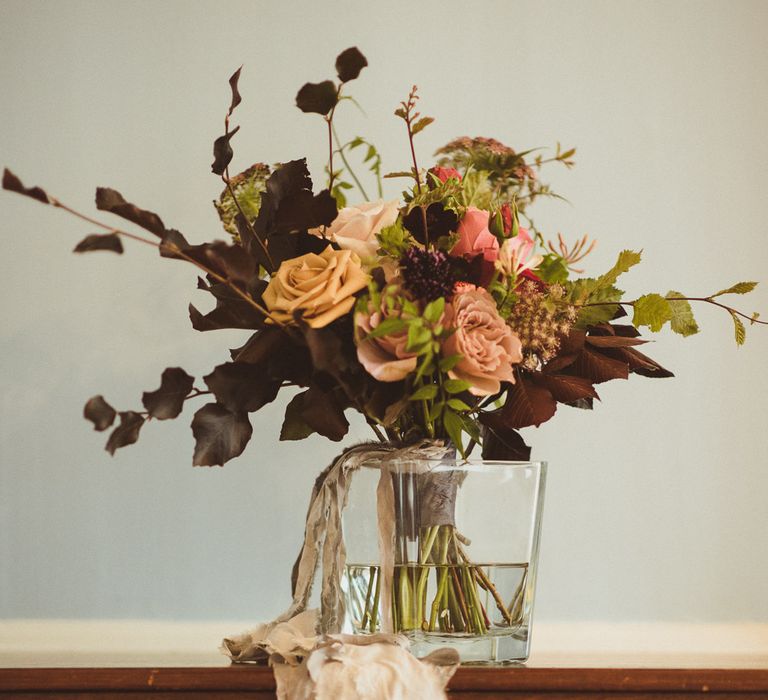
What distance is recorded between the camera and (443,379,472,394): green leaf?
0.67 metres

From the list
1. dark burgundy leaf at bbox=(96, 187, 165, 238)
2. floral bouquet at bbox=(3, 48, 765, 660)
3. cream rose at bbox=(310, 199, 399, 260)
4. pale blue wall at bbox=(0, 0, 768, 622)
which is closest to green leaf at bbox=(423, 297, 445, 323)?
floral bouquet at bbox=(3, 48, 765, 660)

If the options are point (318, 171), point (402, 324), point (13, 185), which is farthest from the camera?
point (318, 171)

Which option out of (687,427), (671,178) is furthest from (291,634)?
(671,178)

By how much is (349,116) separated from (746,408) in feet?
2.36

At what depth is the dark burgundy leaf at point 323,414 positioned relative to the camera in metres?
0.69

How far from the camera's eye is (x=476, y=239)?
718 millimetres

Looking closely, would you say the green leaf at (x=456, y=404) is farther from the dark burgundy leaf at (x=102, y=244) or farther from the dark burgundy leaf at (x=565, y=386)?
the dark burgundy leaf at (x=102, y=244)

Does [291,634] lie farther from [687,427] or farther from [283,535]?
[687,427]

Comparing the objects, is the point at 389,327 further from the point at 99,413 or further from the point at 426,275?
the point at 99,413

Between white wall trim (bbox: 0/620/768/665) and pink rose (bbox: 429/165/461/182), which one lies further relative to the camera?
white wall trim (bbox: 0/620/768/665)

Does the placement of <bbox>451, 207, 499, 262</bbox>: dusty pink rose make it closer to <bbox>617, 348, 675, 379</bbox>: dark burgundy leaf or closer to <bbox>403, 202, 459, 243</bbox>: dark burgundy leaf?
<bbox>403, 202, 459, 243</bbox>: dark burgundy leaf

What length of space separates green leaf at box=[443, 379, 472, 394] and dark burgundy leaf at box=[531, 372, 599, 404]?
9 cm

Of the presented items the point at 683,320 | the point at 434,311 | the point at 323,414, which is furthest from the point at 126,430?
the point at 683,320

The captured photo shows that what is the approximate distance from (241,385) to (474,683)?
0.31 metres
